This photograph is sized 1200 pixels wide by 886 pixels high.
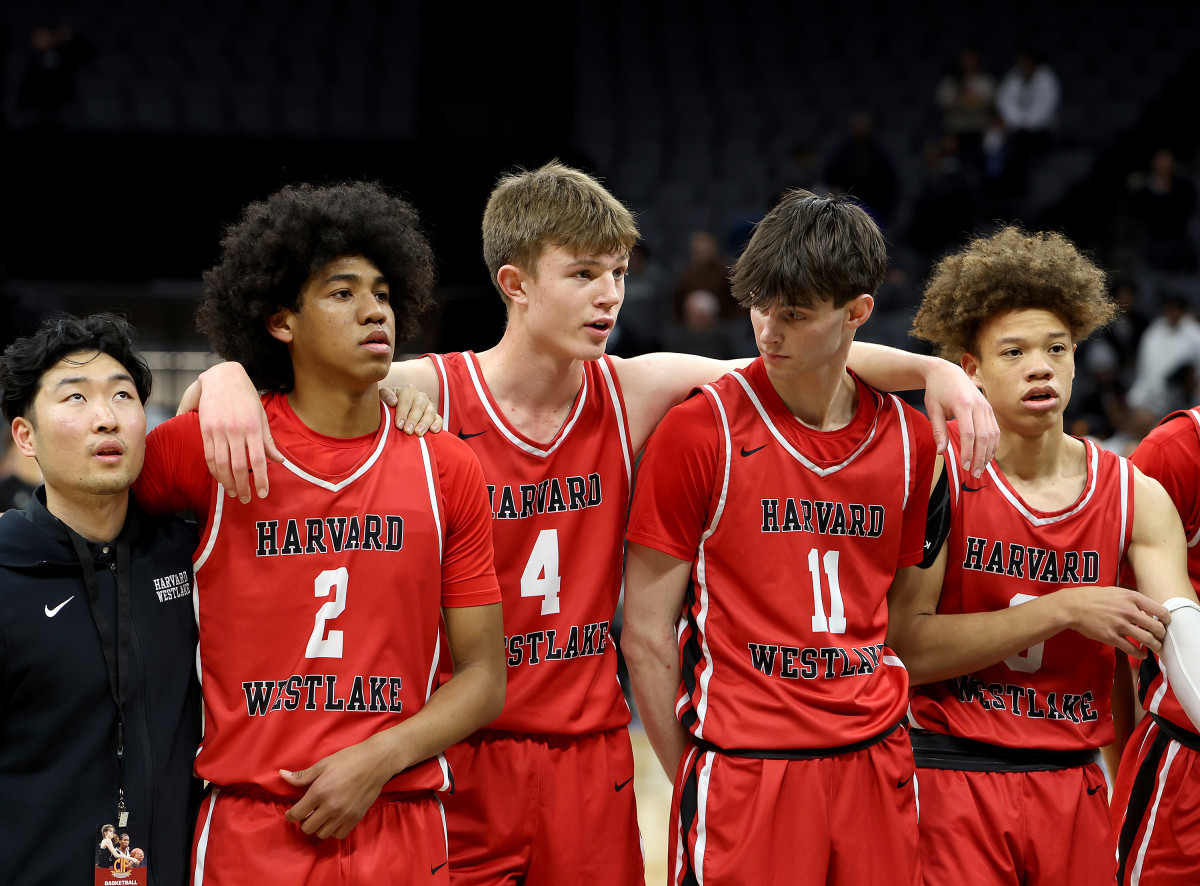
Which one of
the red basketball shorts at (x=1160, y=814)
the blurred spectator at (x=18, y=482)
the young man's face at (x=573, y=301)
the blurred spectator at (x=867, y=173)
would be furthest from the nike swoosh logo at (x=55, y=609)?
the blurred spectator at (x=867, y=173)

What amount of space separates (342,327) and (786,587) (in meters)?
1.20

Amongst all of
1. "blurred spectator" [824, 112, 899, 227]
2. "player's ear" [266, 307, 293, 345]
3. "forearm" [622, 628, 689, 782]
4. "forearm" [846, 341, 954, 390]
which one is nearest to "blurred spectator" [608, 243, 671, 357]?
"blurred spectator" [824, 112, 899, 227]

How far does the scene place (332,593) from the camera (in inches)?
104

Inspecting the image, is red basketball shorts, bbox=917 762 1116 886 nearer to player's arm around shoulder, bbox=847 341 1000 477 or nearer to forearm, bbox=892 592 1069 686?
forearm, bbox=892 592 1069 686

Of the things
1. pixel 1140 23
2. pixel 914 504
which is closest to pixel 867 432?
pixel 914 504

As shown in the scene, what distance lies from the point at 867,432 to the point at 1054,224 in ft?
31.4

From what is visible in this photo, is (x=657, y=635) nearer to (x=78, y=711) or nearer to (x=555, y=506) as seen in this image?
(x=555, y=506)

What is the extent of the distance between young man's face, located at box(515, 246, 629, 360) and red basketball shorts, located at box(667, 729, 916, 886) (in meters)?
1.04

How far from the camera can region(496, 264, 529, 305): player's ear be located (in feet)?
10.2

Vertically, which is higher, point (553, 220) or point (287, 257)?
point (553, 220)

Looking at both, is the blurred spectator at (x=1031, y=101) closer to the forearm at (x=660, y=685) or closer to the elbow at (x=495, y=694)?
the forearm at (x=660, y=685)

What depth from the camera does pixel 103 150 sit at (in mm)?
10414

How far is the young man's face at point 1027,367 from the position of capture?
3100mm

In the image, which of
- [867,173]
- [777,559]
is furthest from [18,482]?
[867,173]
